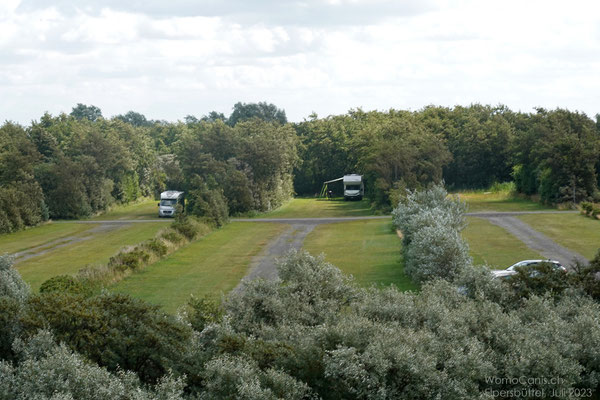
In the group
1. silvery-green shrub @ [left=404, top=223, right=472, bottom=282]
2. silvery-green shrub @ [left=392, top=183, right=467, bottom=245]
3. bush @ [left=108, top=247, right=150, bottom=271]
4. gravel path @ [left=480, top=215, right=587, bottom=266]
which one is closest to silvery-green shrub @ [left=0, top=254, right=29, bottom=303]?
bush @ [left=108, top=247, right=150, bottom=271]

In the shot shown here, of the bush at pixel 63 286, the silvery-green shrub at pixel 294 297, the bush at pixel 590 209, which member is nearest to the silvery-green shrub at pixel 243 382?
the silvery-green shrub at pixel 294 297

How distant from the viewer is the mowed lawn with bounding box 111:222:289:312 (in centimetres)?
2848

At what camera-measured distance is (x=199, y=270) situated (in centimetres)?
3431

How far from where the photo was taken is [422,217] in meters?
30.7

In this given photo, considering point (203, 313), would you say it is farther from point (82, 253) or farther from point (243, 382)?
point (82, 253)

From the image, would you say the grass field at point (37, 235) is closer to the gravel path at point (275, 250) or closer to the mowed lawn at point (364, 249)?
the gravel path at point (275, 250)

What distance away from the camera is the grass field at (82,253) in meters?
35.1

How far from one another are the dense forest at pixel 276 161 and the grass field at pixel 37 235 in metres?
1.36

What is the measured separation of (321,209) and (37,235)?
27.5m

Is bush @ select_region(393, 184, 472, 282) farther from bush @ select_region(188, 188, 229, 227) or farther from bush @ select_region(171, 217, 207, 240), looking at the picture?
bush @ select_region(188, 188, 229, 227)

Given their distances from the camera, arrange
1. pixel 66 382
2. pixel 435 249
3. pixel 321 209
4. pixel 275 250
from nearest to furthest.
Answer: pixel 66 382
pixel 435 249
pixel 275 250
pixel 321 209

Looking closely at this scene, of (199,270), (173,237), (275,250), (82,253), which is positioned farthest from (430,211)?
(82,253)

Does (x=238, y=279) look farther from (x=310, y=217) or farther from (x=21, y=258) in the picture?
(x=310, y=217)

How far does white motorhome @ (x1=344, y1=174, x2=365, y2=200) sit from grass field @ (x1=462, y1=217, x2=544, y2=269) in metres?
26.2
